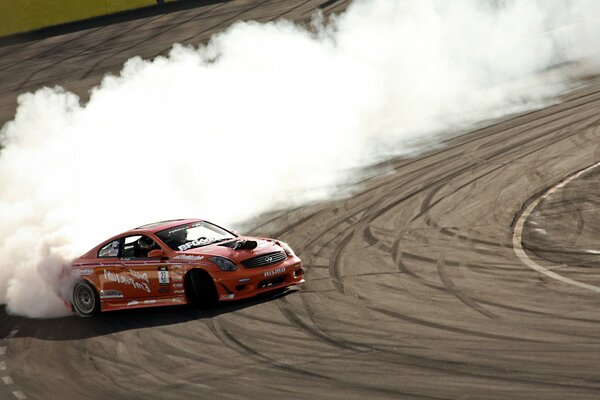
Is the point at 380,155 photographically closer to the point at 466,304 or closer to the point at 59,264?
the point at 59,264

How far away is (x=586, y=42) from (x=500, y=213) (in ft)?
54.6

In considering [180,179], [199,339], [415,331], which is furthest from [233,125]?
[415,331]

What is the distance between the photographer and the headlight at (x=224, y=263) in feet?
47.5

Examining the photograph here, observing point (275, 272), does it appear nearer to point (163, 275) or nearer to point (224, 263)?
point (224, 263)

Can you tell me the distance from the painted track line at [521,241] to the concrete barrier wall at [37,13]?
2586cm

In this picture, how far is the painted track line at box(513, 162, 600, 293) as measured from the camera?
506 inches

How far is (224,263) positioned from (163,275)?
1.13 metres

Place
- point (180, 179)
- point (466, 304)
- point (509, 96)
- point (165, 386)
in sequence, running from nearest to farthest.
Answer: point (165, 386) → point (466, 304) → point (180, 179) → point (509, 96)

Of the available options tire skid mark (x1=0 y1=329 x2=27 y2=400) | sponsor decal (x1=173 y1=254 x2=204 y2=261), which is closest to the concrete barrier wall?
tire skid mark (x1=0 y1=329 x2=27 y2=400)

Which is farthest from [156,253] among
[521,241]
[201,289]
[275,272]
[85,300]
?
[521,241]

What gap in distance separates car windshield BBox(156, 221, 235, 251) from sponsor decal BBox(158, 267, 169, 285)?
0.40 m

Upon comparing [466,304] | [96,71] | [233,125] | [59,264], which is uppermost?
[96,71]

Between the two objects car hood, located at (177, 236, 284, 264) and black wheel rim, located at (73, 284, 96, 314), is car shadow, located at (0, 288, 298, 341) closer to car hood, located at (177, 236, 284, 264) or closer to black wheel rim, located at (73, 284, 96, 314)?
black wheel rim, located at (73, 284, 96, 314)

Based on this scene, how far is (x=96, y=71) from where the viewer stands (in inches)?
1412
